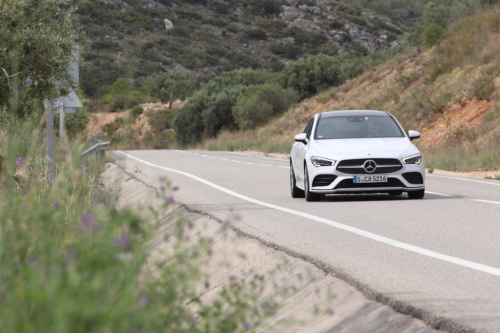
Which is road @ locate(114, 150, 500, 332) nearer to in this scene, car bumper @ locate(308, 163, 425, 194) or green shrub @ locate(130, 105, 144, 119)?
car bumper @ locate(308, 163, 425, 194)

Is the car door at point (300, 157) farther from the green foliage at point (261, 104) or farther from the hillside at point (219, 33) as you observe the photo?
the hillside at point (219, 33)

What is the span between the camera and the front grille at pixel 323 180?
13180mm

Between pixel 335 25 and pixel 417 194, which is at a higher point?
pixel 335 25

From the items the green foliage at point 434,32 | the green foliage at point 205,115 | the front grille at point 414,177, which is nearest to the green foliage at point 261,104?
the green foliage at point 205,115

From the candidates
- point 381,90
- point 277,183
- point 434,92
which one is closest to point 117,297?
point 277,183

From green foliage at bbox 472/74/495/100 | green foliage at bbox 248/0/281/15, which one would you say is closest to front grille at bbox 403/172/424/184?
green foliage at bbox 472/74/495/100

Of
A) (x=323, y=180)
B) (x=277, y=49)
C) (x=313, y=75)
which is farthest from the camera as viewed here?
(x=277, y=49)

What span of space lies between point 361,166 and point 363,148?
1.45ft

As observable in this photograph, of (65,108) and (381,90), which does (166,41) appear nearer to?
(381,90)

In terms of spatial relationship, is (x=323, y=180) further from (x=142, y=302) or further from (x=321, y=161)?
(x=142, y=302)

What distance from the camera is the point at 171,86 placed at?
8481 cm

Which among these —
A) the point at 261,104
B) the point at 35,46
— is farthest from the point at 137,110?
the point at 35,46

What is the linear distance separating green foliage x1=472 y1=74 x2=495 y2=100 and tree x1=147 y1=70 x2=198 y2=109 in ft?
175

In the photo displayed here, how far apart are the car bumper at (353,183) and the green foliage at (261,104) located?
144 feet
